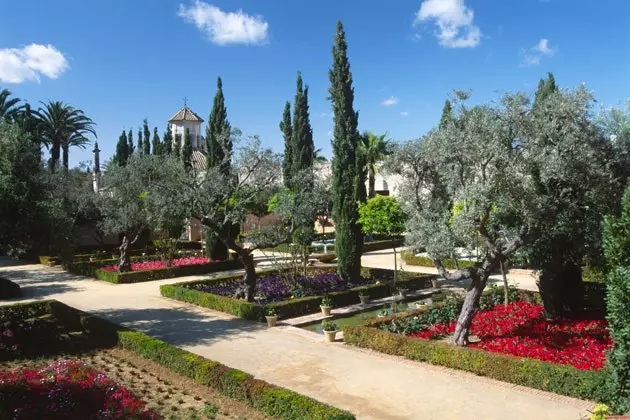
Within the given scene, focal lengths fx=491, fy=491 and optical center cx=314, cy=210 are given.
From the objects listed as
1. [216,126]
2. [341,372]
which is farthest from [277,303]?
[216,126]

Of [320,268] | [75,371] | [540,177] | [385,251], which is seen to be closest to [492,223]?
[540,177]

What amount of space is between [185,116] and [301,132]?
21909 mm

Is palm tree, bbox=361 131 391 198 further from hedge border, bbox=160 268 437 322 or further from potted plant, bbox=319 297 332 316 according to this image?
potted plant, bbox=319 297 332 316

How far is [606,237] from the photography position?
755 cm

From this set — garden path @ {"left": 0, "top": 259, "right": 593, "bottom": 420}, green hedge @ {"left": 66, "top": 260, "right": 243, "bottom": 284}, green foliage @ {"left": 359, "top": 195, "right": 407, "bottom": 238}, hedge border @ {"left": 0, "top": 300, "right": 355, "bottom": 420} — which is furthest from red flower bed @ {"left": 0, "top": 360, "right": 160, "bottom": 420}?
green hedge @ {"left": 66, "top": 260, "right": 243, "bottom": 284}

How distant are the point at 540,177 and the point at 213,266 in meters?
18.9

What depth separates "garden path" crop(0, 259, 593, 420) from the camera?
27.4 feet

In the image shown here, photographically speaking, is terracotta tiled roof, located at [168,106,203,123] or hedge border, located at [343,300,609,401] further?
terracotta tiled roof, located at [168,106,203,123]

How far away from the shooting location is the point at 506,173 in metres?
9.81

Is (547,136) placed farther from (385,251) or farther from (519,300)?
(385,251)

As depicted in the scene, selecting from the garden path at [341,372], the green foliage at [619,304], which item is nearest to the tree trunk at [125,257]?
the garden path at [341,372]

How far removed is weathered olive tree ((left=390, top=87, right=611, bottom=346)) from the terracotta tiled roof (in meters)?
47.4

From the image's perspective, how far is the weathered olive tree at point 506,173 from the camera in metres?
9.94

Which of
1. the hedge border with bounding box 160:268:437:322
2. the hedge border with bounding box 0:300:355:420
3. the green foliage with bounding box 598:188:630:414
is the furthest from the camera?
the hedge border with bounding box 160:268:437:322
